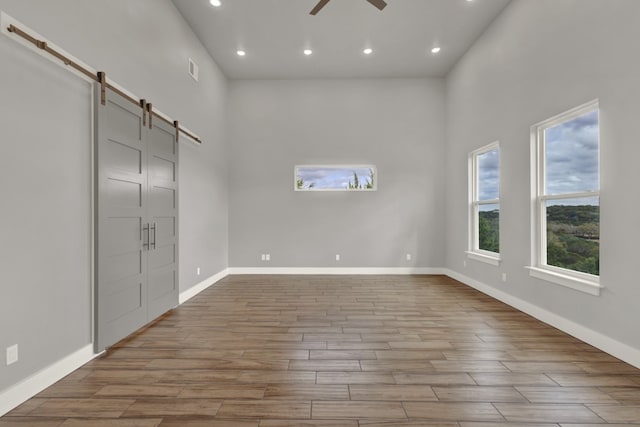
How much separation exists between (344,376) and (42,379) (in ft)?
6.74

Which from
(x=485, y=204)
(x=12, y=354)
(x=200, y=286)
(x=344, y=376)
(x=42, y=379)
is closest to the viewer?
(x=12, y=354)

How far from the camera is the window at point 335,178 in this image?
6574 millimetres

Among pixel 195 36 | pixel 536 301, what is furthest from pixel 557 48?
pixel 195 36

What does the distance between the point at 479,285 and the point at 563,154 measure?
2.40m

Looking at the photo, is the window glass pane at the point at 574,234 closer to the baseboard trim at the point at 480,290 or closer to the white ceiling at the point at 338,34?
the baseboard trim at the point at 480,290

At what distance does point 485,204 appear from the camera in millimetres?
5227

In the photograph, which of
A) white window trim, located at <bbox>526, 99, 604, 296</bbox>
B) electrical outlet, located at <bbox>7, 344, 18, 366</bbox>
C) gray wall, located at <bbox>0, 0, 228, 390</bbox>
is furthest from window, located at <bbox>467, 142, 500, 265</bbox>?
electrical outlet, located at <bbox>7, 344, 18, 366</bbox>

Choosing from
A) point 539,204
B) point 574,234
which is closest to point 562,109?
point 539,204

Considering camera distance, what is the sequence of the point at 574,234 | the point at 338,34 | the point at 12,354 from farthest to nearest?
1. the point at 338,34
2. the point at 574,234
3. the point at 12,354

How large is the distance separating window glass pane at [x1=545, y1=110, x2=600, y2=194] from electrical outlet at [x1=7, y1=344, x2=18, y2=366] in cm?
466

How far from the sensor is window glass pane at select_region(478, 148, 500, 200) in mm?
4907

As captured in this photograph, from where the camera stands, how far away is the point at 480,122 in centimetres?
513

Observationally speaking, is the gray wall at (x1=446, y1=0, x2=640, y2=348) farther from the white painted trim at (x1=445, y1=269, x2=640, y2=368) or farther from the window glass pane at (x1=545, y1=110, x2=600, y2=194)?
the window glass pane at (x1=545, y1=110, x2=600, y2=194)

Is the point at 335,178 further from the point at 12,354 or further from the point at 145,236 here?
the point at 12,354
